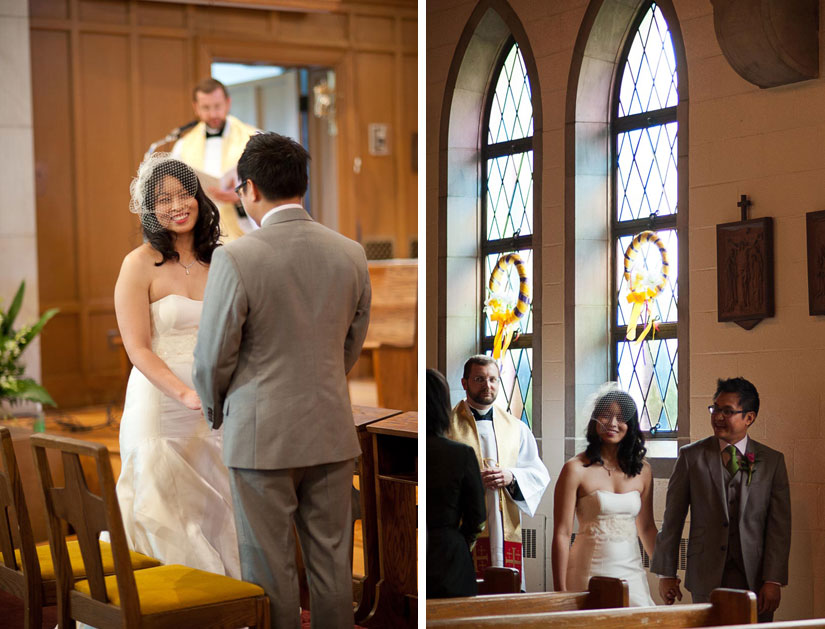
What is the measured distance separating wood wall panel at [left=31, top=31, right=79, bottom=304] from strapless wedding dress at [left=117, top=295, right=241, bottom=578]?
5.48 metres

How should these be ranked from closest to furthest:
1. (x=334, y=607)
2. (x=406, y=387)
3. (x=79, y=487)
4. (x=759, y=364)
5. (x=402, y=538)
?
(x=79, y=487) < (x=334, y=607) < (x=759, y=364) < (x=402, y=538) < (x=406, y=387)

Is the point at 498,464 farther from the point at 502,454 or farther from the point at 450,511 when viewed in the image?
the point at 450,511

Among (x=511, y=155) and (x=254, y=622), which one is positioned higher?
(x=511, y=155)

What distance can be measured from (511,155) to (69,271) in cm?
614

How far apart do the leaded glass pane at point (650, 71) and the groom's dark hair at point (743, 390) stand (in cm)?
91

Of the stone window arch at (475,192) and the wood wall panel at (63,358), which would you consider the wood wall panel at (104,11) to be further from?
the stone window arch at (475,192)

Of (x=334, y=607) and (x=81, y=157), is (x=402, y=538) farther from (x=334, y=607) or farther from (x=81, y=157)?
(x=81, y=157)

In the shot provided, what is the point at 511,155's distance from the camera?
11.2ft

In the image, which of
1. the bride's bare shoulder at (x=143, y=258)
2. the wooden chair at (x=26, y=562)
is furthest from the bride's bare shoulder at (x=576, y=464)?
the bride's bare shoulder at (x=143, y=258)

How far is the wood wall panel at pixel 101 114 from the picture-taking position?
851 centimetres

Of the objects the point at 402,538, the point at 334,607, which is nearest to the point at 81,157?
the point at 402,538

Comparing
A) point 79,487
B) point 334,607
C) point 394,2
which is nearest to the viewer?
point 79,487

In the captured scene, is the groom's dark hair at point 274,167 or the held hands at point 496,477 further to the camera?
the held hands at point 496,477

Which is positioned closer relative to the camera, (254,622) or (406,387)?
(254,622)
